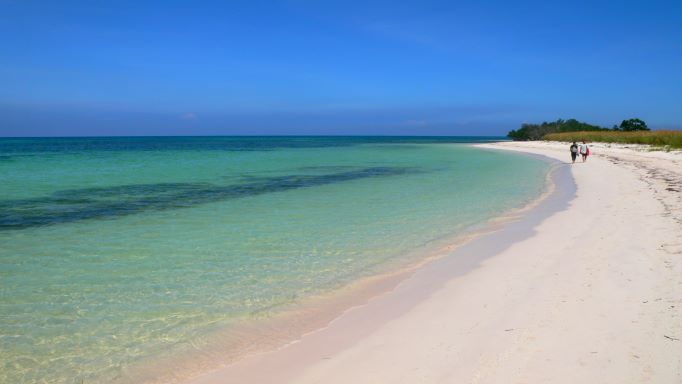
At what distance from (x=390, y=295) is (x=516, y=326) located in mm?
1763

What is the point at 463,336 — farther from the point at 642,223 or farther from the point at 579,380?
the point at 642,223

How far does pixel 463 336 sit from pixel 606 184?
1550 centimetres

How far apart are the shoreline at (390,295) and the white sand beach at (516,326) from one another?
19 mm

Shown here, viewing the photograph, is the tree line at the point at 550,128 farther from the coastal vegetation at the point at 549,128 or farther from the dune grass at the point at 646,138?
the dune grass at the point at 646,138

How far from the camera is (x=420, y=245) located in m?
8.64

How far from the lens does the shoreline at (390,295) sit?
3.99 metres

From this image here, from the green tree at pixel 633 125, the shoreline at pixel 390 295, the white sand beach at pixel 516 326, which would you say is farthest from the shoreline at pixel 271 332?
the green tree at pixel 633 125

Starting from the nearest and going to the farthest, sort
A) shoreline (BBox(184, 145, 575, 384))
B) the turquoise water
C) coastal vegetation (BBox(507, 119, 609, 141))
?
shoreline (BBox(184, 145, 575, 384))
the turquoise water
coastal vegetation (BBox(507, 119, 609, 141))

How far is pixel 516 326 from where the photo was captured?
4516 millimetres

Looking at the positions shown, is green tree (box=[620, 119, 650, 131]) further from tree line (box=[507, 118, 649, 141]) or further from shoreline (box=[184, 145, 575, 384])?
shoreline (box=[184, 145, 575, 384])

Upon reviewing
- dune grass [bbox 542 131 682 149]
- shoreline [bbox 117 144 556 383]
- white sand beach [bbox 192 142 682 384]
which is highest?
dune grass [bbox 542 131 682 149]

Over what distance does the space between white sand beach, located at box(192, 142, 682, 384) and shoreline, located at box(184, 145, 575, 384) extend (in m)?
0.02

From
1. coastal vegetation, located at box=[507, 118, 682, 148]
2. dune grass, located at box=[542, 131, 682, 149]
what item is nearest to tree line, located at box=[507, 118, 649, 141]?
coastal vegetation, located at box=[507, 118, 682, 148]

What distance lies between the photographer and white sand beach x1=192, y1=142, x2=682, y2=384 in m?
3.67
